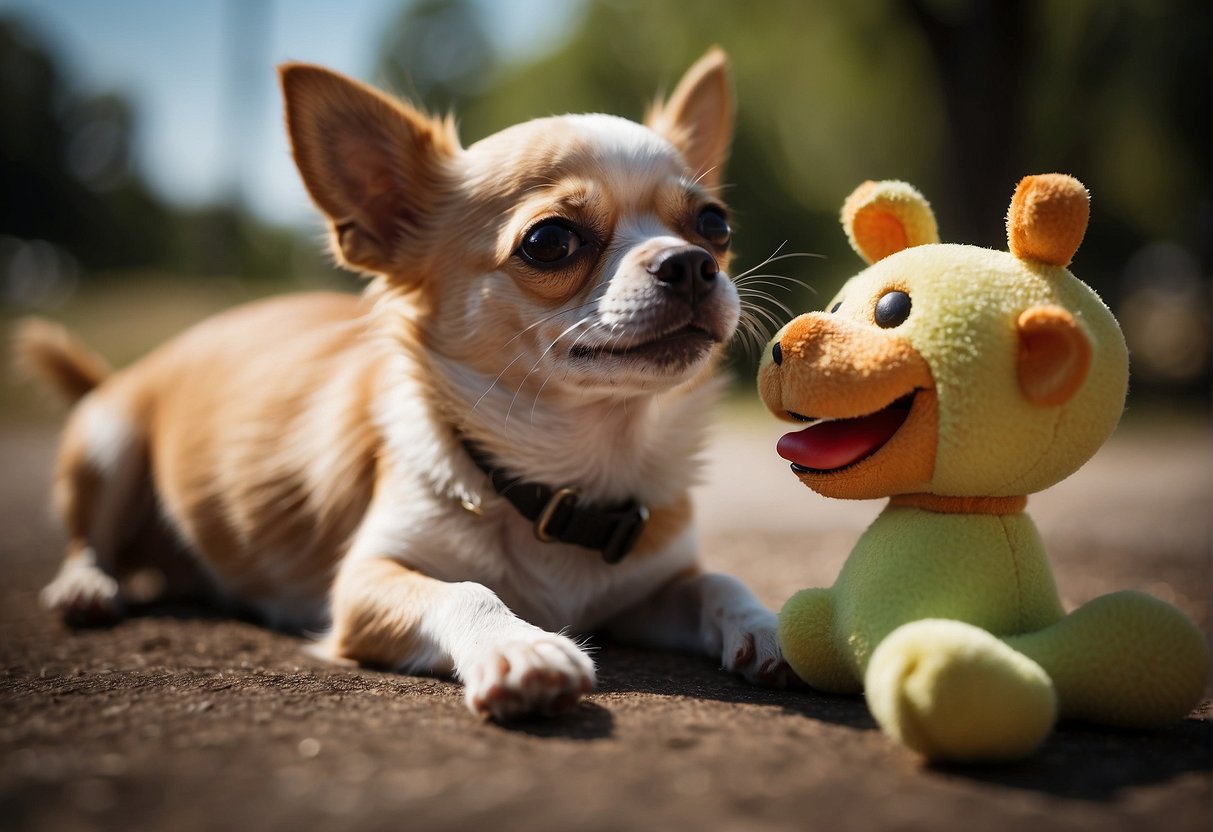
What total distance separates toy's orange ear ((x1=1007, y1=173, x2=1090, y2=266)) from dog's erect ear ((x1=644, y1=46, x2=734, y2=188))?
154cm

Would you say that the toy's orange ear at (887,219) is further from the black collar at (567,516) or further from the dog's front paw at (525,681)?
the dog's front paw at (525,681)

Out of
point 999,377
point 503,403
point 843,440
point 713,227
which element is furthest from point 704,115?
point 999,377

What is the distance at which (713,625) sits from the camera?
2.56 meters

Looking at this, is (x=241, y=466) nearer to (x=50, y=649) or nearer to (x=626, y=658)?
(x=50, y=649)

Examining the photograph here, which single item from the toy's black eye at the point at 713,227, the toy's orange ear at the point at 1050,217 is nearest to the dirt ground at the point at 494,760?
the toy's orange ear at the point at 1050,217

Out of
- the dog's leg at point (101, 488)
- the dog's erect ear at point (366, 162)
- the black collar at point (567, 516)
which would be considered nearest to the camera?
the black collar at point (567, 516)

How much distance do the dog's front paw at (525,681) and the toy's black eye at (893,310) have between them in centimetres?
86

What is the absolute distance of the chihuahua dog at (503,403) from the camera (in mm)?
2424

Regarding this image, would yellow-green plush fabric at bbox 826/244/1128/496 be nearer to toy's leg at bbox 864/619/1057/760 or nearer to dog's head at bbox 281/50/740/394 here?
toy's leg at bbox 864/619/1057/760

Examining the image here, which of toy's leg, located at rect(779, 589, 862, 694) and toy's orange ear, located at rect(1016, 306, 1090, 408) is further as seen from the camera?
toy's leg, located at rect(779, 589, 862, 694)

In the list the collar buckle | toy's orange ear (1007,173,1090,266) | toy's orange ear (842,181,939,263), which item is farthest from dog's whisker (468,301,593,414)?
toy's orange ear (1007,173,1090,266)

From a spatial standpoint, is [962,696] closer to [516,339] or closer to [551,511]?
[551,511]

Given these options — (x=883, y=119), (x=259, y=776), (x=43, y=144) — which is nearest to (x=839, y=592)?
(x=259, y=776)

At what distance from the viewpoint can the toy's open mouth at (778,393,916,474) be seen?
1.88m
